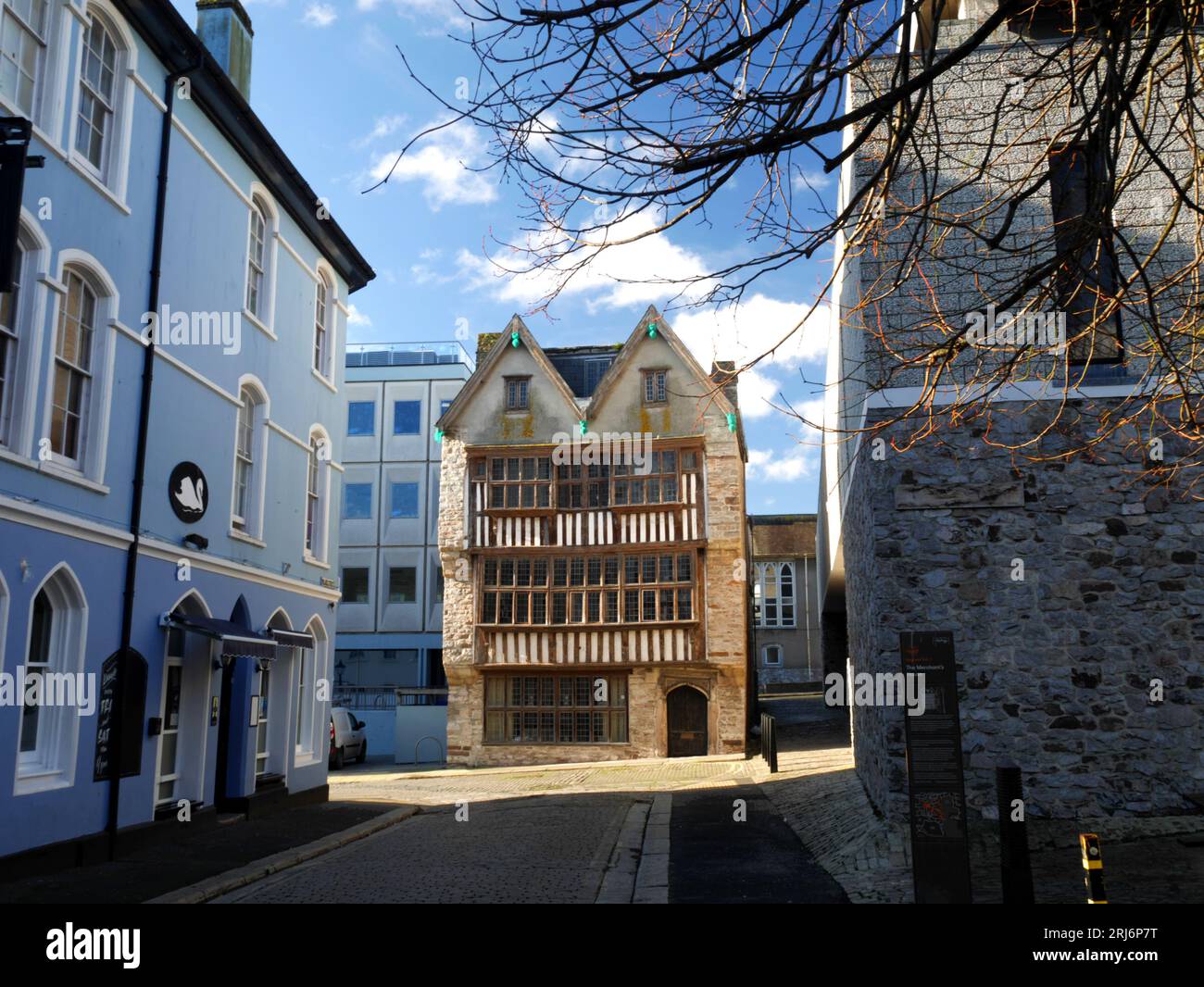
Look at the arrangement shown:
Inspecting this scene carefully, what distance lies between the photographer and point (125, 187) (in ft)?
39.4

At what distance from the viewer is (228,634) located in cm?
1311

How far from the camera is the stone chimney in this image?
1694 cm

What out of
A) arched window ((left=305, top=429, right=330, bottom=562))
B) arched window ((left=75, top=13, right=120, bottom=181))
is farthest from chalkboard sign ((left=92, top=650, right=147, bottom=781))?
arched window ((left=305, top=429, right=330, bottom=562))

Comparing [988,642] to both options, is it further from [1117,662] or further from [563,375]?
[563,375]

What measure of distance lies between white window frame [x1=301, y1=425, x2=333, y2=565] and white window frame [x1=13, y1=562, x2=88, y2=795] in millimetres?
7232

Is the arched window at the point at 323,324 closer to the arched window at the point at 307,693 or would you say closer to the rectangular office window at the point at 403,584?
the arched window at the point at 307,693

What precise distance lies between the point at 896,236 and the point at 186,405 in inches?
354

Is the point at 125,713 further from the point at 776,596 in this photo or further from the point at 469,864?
the point at 776,596

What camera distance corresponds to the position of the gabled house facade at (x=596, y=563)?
88.5ft

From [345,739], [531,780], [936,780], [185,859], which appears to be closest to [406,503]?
[345,739]

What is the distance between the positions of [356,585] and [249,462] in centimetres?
2508

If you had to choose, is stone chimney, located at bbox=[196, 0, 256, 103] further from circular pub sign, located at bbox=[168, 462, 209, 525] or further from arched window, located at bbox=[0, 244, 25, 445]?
arched window, located at bbox=[0, 244, 25, 445]

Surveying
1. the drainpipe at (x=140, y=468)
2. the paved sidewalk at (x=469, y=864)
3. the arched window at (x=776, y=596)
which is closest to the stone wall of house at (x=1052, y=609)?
the paved sidewalk at (x=469, y=864)

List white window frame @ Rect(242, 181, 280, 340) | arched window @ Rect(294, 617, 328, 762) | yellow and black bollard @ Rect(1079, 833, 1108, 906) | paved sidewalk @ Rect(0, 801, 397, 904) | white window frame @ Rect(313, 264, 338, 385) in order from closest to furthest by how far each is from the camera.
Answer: yellow and black bollard @ Rect(1079, 833, 1108, 906)
paved sidewalk @ Rect(0, 801, 397, 904)
white window frame @ Rect(242, 181, 280, 340)
arched window @ Rect(294, 617, 328, 762)
white window frame @ Rect(313, 264, 338, 385)
